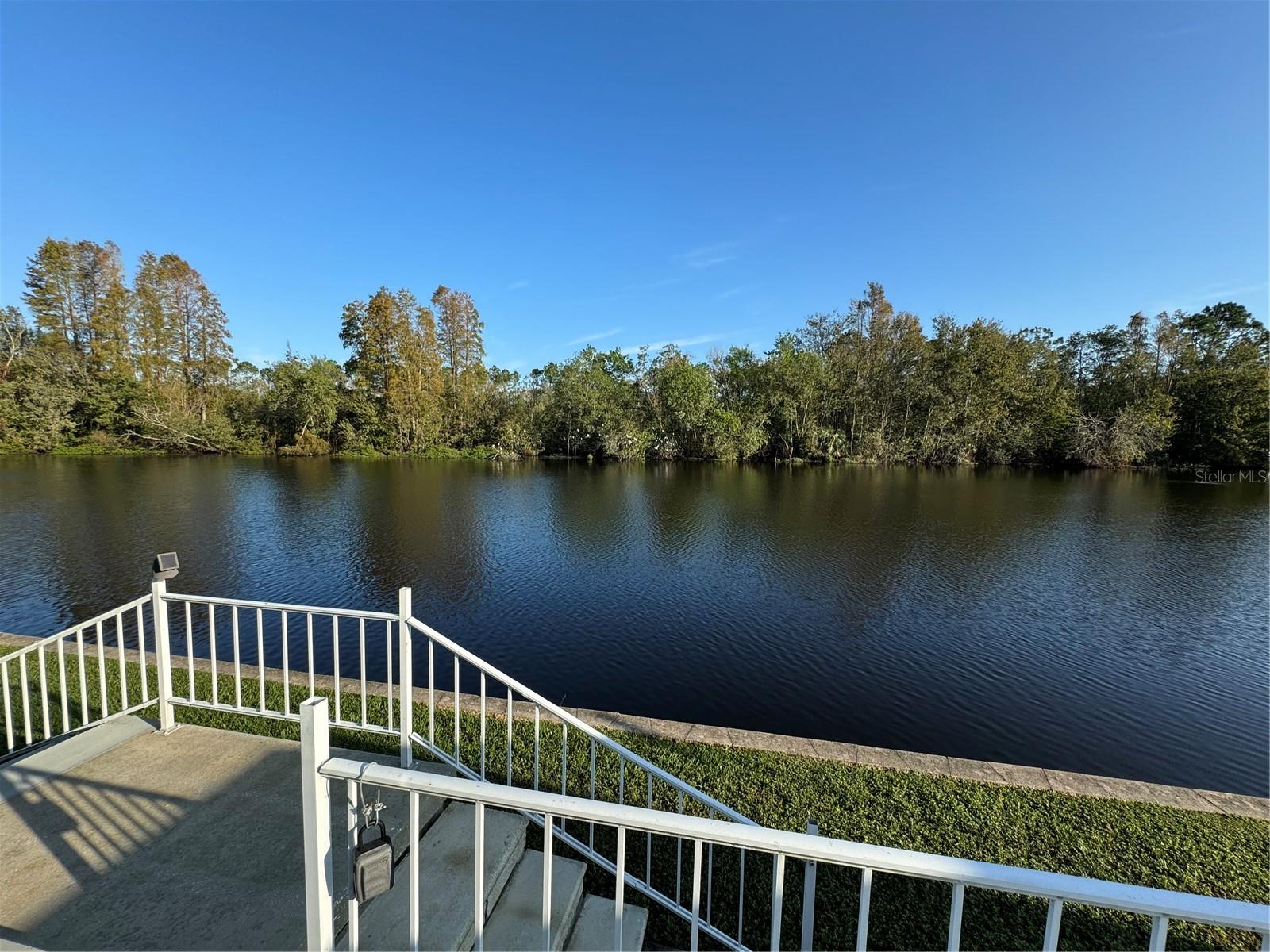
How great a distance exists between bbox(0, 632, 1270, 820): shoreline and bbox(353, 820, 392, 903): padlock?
364cm

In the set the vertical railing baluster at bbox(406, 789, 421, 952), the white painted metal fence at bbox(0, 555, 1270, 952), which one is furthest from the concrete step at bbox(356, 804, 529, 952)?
the vertical railing baluster at bbox(406, 789, 421, 952)

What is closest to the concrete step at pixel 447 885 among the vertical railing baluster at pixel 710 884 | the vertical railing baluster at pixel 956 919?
the vertical railing baluster at pixel 710 884

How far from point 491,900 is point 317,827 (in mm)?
1558

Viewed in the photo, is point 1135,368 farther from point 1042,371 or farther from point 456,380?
point 456,380

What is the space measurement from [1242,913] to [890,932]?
261cm

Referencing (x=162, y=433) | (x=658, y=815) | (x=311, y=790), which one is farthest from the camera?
(x=162, y=433)

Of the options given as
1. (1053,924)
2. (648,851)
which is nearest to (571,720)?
(648,851)

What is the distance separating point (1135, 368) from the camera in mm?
39938

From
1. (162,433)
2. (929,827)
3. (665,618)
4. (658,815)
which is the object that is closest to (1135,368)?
(665,618)

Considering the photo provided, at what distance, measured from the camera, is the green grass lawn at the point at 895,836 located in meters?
3.06

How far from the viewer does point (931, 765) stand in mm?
4520

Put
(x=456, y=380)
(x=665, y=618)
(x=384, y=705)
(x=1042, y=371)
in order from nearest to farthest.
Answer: (x=384, y=705) < (x=665, y=618) < (x=1042, y=371) < (x=456, y=380)

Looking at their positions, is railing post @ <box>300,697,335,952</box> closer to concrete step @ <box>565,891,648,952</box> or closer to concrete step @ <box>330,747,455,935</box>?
concrete step @ <box>330,747,455,935</box>

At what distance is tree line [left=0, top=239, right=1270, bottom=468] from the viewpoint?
3681cm
